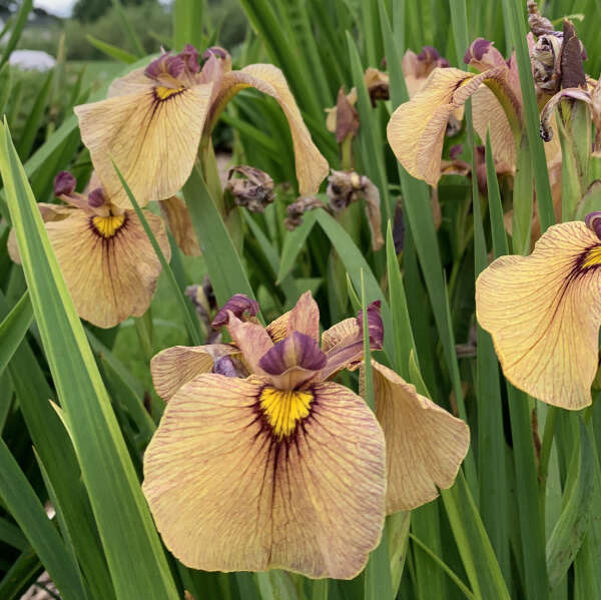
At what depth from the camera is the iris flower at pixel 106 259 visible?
92 centimetres

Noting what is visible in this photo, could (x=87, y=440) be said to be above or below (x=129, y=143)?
below

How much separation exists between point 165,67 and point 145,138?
0.39 ft

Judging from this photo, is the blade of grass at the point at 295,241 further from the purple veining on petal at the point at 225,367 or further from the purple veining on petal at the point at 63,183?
the purple veining on petal at the point at 225,367

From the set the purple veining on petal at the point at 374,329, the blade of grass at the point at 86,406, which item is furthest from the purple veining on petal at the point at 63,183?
the purple veining on petal at the point at 374,329

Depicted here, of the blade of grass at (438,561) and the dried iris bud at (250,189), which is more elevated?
the dried iris bud at (250,189)

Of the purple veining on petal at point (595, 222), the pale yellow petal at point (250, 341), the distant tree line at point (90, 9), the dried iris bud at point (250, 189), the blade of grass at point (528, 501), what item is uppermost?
the distant tree line at point (90, 9)

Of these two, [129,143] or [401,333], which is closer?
[401,333]

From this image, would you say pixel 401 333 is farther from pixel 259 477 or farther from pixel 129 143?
pixel 129 143

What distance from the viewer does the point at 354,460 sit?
1.51ft

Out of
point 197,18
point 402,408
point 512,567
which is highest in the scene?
point 197,18

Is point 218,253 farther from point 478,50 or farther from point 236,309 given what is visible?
point 478,50

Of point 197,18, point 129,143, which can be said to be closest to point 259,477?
point 129,143

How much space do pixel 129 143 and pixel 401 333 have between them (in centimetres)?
40

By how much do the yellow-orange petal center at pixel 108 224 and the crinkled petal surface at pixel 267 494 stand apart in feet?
1.77
